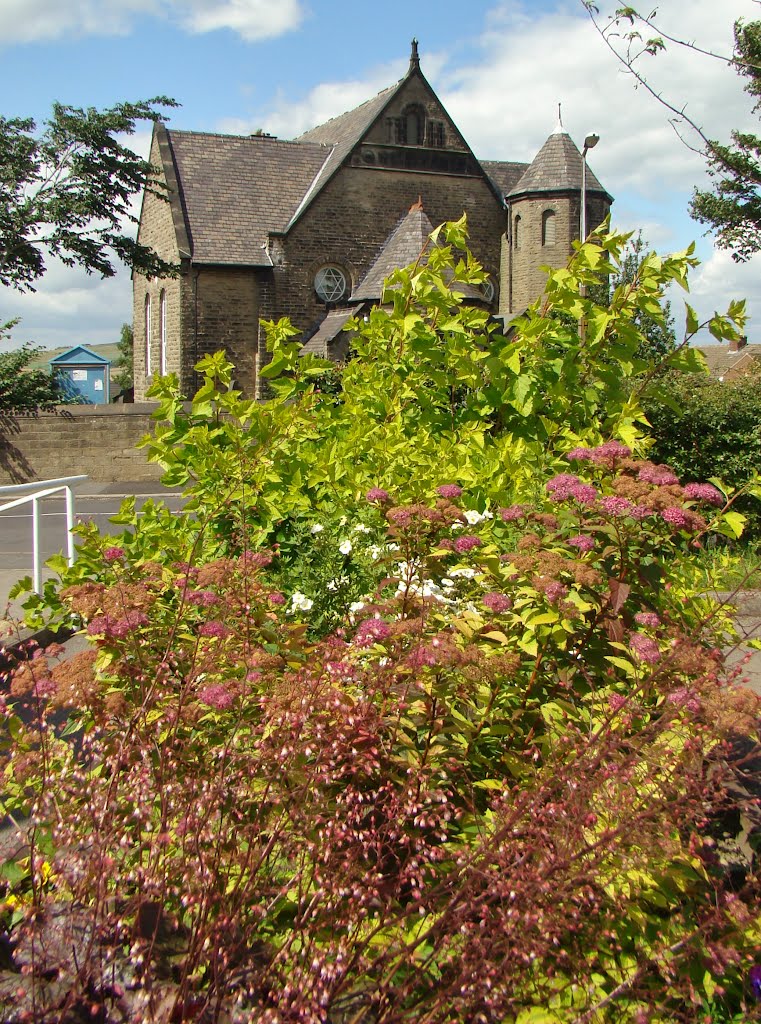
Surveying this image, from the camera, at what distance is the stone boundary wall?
74.3 feet

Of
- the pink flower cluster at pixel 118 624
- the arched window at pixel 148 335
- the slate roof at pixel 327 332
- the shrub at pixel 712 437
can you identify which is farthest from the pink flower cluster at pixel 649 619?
the arched window at pixel 148 335

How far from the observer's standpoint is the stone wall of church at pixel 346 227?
34906 mm

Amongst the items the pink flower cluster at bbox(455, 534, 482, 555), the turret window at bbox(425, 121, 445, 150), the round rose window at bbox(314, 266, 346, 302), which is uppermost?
the turret window at bbox(425, 121, 445, 150)

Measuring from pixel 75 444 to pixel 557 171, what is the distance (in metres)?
22.9

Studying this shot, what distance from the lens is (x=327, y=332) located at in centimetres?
3288

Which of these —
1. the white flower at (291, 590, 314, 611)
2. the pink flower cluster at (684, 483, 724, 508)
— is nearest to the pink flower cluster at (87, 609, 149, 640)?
the white flower at (291, 590, 314, 611)

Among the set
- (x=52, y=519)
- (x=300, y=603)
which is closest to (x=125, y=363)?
(x=52, y=519)

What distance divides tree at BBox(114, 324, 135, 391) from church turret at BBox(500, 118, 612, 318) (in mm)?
46668

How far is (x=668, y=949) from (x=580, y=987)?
241 millimetres

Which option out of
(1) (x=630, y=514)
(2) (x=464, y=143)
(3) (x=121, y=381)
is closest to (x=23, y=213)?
(2) (x=464, y=143)

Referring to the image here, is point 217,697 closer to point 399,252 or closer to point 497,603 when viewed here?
point 497,603

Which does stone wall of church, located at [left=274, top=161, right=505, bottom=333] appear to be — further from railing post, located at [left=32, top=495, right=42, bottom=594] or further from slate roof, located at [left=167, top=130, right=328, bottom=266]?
railing post, located at [left=32, top=495, right=42, bottom=594]

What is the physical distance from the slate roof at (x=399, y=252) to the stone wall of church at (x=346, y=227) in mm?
700

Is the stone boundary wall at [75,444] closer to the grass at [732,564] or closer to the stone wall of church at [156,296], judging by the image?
the stone wall of church at [156,296]
